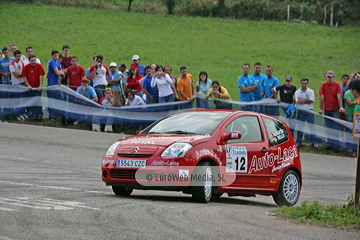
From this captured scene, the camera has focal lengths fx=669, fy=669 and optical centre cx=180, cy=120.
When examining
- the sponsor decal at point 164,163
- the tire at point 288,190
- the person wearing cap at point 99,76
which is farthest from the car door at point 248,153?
the person wearing cap at point 99,76

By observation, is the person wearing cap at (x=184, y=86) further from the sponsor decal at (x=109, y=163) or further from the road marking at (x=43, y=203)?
the road marking at (x=43, y=203)

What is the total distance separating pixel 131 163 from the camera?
9.99 m

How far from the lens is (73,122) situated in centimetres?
2077

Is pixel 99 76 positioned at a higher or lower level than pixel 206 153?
higher

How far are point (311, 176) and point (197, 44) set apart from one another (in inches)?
1838

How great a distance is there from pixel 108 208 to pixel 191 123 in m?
2.65

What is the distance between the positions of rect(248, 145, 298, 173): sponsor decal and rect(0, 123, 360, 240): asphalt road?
26.6 inches

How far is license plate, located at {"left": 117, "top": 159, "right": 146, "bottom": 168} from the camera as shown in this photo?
9891mm

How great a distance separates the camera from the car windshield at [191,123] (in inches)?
419

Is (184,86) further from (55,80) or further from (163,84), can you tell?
(55,80)

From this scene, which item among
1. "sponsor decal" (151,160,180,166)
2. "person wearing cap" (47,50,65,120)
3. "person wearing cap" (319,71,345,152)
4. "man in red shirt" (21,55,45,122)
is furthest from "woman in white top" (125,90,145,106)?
"sponsor decal" (151,160,180,166)

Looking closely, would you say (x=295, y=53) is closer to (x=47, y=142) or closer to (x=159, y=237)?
(x=47, y=142)

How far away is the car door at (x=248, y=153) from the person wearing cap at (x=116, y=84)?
9.64 meters

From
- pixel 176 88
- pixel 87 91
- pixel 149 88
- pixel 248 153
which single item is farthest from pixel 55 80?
pixel 248 153
